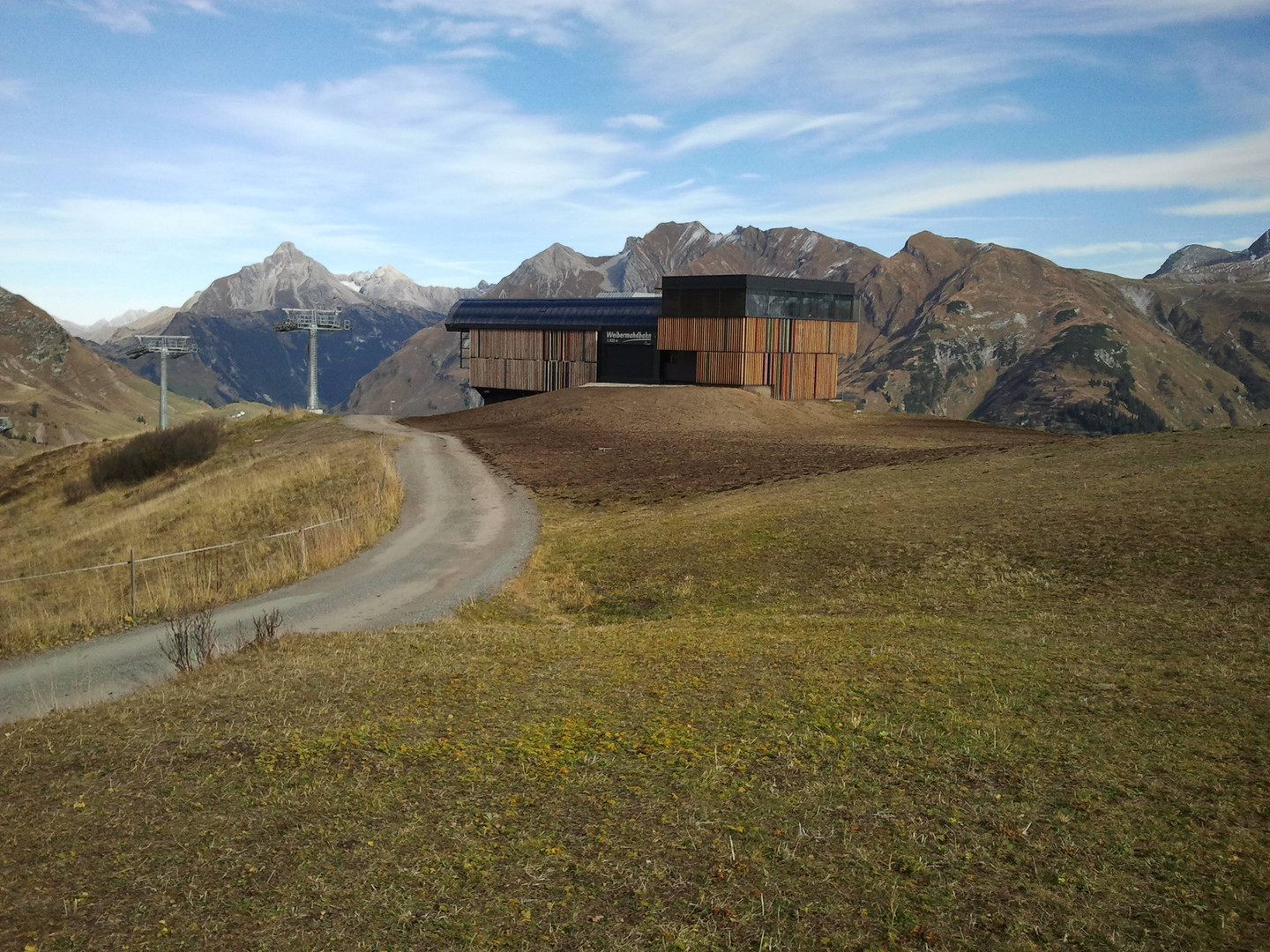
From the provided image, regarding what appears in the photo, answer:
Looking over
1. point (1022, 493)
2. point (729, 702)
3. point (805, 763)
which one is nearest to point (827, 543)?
point (1022, 493)

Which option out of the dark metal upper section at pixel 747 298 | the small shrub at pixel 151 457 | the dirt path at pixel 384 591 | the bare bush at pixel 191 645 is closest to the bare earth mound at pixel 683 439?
the dirt path at pixel 384 591

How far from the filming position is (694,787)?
8.44 m

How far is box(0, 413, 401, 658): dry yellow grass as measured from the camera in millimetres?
20906

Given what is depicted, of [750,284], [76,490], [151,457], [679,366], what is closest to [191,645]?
[76,490]

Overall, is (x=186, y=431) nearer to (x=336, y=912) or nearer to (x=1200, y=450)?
(x=1200, y=450)

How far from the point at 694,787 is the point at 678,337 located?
5579cm

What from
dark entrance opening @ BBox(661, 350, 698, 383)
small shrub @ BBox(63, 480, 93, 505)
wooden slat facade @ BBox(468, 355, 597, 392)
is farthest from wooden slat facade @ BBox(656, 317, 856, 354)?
small shrub @ BBox(63, 480, 93, 505)

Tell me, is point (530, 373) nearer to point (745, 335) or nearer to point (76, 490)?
point (745, 335)

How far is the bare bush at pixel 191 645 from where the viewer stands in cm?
1358

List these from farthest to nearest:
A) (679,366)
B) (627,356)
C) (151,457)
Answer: (627,356)
(679,366)
(151,457)

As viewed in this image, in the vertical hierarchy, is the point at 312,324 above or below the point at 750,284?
below

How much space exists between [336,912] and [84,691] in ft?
31.8

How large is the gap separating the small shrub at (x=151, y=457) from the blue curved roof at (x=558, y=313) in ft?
77.7

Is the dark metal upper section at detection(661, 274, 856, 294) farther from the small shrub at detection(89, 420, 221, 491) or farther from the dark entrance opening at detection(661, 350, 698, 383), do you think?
the small shrub at detection(89, 420, 221, 491)
